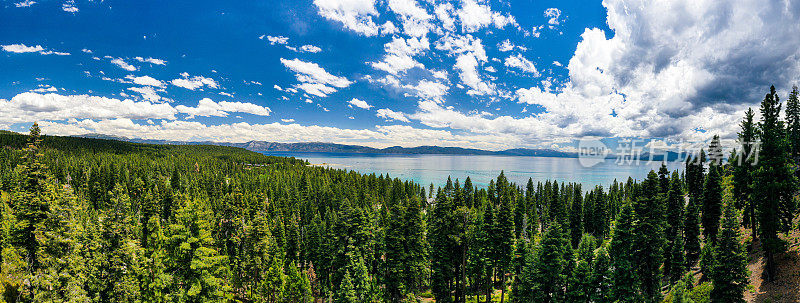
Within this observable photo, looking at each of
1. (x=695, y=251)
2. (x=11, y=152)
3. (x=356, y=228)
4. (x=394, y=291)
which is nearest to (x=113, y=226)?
(x=356, y=228)

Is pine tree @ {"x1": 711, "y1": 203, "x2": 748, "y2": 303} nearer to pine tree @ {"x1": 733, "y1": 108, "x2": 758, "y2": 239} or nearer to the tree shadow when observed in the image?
the tree shadow

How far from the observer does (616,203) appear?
9269cm

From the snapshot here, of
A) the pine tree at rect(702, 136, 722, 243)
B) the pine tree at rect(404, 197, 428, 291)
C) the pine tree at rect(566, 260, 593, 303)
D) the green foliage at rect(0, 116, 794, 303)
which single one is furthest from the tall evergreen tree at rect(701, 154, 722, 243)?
the pine tree at rect(404, 197, 428, 291)

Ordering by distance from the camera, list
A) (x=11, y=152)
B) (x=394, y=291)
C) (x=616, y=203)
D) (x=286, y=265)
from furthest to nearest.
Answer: (x=11, y=152) < (x=616, y=203) < (x=286, y=265) < (x=394, y=291)

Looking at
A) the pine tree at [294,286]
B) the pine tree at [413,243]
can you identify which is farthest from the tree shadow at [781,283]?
the pine tree at [294,286]

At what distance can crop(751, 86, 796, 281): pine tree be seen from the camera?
27562mm

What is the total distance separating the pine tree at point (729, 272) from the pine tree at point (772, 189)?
7.06 meters

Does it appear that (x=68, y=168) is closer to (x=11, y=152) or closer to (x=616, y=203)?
(x=11, y=152)

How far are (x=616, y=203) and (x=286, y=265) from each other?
3767 inches

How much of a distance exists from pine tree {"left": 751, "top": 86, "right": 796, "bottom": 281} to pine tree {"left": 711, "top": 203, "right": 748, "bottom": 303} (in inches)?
278

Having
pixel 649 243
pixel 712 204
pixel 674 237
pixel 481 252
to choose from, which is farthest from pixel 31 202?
pixel 712 204

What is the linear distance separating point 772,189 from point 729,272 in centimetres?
1185

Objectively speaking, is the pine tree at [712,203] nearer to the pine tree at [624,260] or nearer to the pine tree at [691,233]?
the pine tree at [691,233]

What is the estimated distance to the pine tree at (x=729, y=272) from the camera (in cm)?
2344
